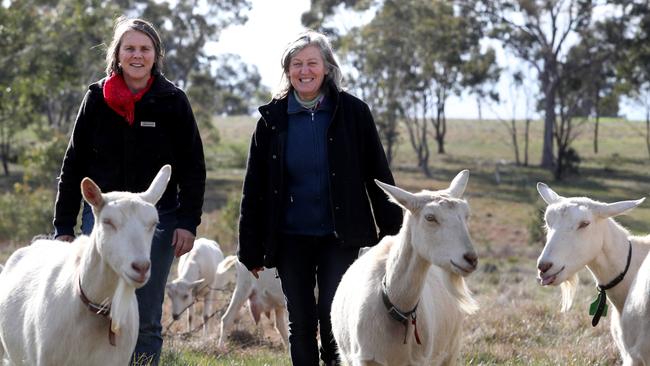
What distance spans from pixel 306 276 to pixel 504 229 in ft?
108

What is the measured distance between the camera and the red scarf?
7328 mm

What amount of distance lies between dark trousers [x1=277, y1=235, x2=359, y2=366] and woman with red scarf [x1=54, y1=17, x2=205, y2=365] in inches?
29.0

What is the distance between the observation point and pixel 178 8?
163 ft

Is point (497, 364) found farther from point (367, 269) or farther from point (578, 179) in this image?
point (578, 179)

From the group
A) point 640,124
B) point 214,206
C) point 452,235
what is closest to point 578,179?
point 214,206

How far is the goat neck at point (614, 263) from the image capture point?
23.5 feet

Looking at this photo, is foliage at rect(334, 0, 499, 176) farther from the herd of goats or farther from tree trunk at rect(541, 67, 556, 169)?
the herd of goats

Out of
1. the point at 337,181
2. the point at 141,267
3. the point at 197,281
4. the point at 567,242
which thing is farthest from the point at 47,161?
the point at 141,267

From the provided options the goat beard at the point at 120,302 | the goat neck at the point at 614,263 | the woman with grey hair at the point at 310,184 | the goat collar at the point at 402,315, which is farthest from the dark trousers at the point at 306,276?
→ the goat neck at the point at 614,263

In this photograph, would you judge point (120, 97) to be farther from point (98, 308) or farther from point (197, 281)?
point (197, 281)

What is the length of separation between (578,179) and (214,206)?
19649 mm

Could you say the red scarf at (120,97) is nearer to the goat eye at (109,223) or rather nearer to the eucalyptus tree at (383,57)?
the goat eye at (109,223)

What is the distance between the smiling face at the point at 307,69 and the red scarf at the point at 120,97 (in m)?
1.09

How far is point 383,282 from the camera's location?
6941 millimetres
